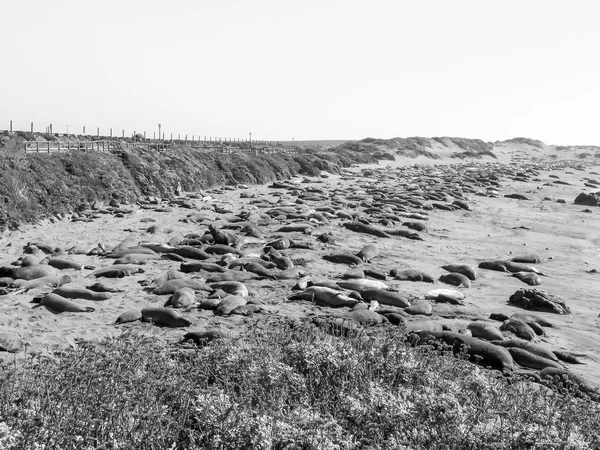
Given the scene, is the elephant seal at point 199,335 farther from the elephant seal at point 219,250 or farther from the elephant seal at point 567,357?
the elephant seal at point 219,250

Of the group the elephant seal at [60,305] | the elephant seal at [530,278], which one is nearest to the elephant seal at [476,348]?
the elephant seal at [60,305]

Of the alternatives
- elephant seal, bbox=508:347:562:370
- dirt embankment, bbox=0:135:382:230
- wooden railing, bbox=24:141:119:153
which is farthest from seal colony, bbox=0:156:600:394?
wooden railing, bbox=24:141:119:153

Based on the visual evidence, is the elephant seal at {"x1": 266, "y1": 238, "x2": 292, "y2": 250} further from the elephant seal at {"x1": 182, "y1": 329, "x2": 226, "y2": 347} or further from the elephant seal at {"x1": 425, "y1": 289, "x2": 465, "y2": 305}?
the elephant seal at {"x1": 182, "y1": 329, "x2": 226, "y2": 347}

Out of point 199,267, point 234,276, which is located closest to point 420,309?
point 234,276

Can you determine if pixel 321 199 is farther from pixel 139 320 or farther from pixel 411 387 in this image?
pixel 411 387

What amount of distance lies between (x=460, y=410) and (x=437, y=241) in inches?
477

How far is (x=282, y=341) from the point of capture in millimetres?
6188

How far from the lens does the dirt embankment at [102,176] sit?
1591 cm

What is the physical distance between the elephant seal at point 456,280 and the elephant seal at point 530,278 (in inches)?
52.1

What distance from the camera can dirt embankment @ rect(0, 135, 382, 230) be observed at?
52.2 feet

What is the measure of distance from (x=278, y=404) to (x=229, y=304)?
4075 mm

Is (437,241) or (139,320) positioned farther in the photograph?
(437,241)

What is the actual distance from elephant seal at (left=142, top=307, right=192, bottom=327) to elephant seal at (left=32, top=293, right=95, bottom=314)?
1041 mm

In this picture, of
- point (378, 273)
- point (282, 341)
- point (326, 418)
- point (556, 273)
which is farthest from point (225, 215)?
point (326, 418)
